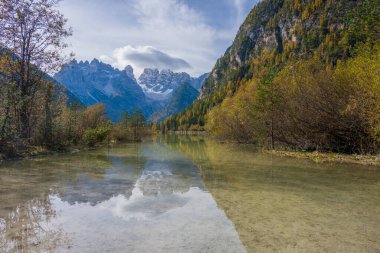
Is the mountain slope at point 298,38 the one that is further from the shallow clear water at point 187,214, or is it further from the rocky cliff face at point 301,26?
the shallow clear water at point 187,214

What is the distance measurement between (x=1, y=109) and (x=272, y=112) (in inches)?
1106

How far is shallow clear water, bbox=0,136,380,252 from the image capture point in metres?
6.73

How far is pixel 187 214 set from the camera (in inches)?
368

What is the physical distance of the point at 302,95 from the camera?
31.5 meters

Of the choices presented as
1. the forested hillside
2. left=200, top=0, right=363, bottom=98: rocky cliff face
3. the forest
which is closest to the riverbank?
the forested hillside

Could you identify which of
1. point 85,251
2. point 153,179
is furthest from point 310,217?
point 153,179

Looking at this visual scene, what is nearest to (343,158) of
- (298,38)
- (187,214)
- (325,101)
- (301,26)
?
(325,101)

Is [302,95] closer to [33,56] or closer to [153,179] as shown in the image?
Answer: [153,179]

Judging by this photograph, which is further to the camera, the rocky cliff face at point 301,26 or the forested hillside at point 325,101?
the rocky cliff face at point 301,26

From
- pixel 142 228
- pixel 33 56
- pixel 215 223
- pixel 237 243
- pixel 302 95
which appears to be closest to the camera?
pixel 237 243

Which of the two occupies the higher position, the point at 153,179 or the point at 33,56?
the point at 33,56

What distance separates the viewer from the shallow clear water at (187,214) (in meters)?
6.73

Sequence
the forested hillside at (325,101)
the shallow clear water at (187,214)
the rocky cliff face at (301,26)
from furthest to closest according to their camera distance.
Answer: the rocky cliff face at (301,26)
the forested hillside at (325,101)
the shallow clear water at (187,214)

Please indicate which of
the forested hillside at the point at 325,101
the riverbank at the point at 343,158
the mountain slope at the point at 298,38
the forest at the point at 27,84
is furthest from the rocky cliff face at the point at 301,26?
the forest at the point at 27,84
